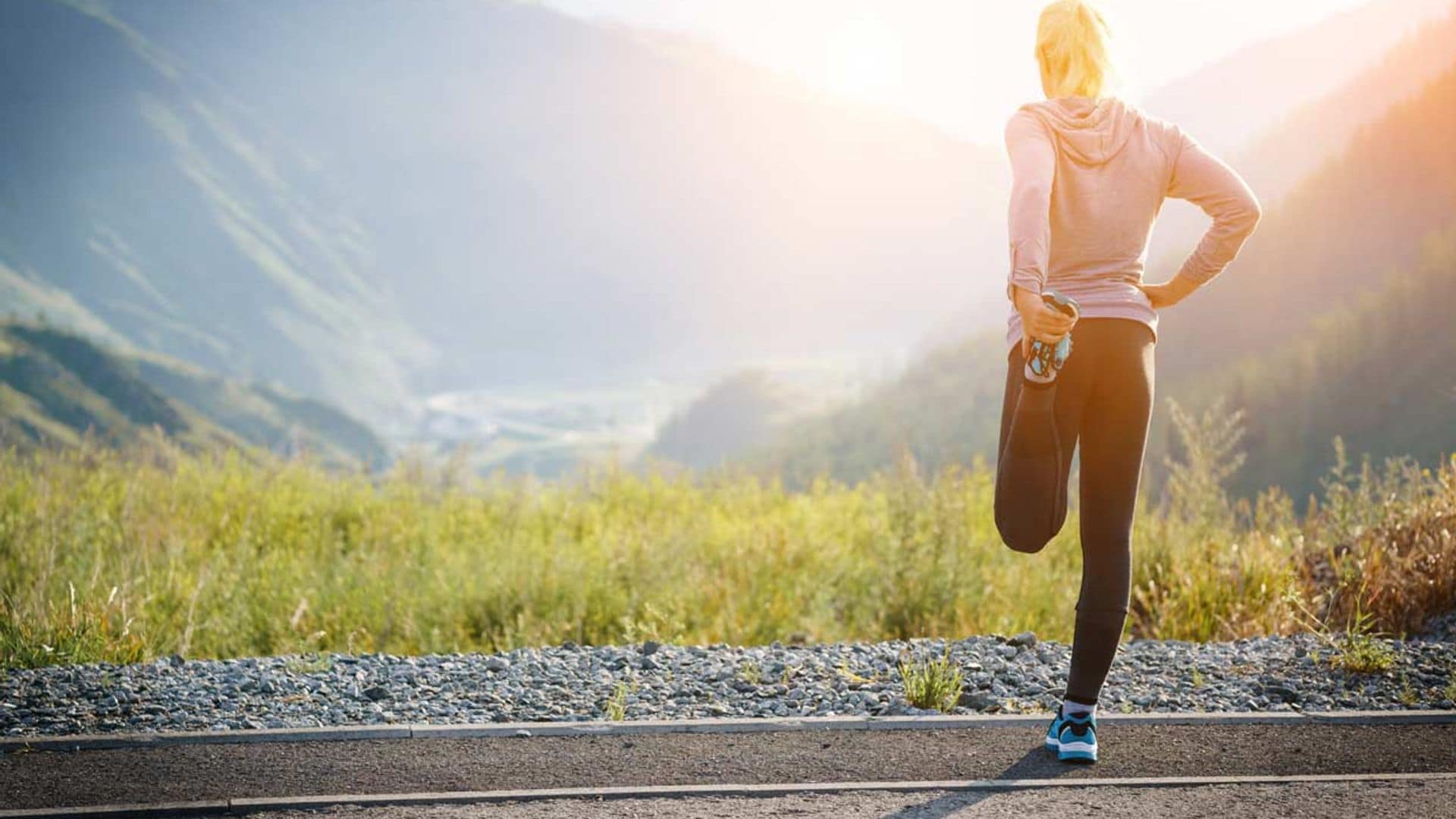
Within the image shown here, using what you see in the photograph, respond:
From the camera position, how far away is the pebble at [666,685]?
514 cm

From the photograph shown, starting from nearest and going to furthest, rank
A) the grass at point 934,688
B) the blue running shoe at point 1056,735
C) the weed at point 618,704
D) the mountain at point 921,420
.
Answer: the blue running shoe at point 1056,735
the weed at point 618,704
the grass at point 934,688
the mountain at point 921,420

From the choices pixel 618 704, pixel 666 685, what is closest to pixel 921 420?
pixel 666 685

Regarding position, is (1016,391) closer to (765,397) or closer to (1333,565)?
(1333,565)

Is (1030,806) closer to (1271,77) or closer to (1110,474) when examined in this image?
(1110,474)

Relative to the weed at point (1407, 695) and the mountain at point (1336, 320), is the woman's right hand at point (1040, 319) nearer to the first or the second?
the weed at point (1407, 695)

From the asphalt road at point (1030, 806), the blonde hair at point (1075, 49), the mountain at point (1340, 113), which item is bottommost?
the asphalt road at point (1030, 806)

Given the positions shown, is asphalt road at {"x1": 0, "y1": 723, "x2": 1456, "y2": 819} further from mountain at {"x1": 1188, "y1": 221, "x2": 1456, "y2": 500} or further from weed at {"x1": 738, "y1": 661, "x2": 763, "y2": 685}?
mountain at {"x1": 1188, "y1": 221, "x2": 1456, "y2": 500}

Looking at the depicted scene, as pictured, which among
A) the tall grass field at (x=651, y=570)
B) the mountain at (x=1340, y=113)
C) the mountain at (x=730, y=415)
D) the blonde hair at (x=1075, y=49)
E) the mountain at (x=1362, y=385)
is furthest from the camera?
the mountain at (x=730, y=415)

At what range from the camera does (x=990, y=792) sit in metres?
4.19

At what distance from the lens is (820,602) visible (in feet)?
29.7

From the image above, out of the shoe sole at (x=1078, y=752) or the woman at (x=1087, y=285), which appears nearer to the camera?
the woman at (x=1087, y=285)

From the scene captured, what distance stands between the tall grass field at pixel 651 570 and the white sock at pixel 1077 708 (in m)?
2.19

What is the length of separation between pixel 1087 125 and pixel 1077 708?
1995mm

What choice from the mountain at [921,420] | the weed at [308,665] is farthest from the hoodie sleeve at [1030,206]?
the mountain at [921,420]
